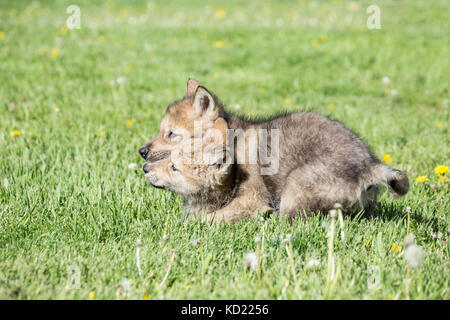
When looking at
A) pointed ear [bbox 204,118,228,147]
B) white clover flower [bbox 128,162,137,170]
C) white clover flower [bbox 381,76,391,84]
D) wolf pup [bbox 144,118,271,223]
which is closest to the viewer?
wolf pup [bbox 144,118,271,223]

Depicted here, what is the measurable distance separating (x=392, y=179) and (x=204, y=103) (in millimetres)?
1492

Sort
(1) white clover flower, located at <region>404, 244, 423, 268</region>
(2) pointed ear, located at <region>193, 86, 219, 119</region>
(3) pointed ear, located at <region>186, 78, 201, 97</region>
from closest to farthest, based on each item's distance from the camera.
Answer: (1) white clover flower, located at <region>404, 244, 423, 268</region> < (2) pointed ear, located at <region>193, 86, 219, 119</region> < (3) pointed ear, located at <region>186, 78, 201, 97</region>

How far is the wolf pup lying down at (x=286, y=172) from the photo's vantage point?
3.18 metres

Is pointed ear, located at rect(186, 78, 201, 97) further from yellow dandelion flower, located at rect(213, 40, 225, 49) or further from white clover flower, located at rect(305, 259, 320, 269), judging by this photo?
yellow dandelion flower, located at rect(213, 40, 225, 49)

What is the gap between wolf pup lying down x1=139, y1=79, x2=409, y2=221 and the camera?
318 cm

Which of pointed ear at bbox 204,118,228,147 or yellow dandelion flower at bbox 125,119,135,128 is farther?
yellow dandelion flower at bbox 125,119,135,128

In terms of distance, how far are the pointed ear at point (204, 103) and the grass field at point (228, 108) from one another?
2.29ft

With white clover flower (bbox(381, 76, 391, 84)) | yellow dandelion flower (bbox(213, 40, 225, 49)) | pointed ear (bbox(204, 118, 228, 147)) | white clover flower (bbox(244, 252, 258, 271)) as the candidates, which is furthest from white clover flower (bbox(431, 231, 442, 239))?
yellow dandelion flower (bbox(213, 40, 225, 49))

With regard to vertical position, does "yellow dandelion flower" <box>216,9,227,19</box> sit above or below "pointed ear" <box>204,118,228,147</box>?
above

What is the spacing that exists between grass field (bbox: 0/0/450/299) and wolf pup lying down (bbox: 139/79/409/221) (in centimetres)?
17

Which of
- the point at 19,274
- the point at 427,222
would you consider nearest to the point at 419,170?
the point at 427,222

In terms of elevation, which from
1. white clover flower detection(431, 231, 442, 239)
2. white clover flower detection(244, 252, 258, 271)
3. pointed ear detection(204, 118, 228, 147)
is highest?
pointed ear detection(204, 118, 228, 147)

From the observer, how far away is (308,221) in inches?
124

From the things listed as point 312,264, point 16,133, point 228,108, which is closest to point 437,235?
point 312,264
